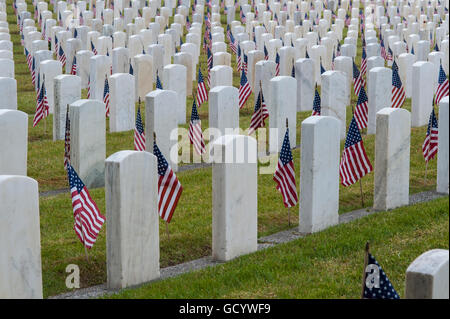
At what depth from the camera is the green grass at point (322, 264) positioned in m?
7.08

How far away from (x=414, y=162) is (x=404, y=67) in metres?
6.14

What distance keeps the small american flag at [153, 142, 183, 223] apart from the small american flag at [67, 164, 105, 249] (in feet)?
2.11

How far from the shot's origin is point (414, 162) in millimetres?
12164

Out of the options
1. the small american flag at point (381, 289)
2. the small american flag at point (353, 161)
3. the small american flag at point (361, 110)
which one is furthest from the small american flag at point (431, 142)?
the small american flag at point (381, 289)

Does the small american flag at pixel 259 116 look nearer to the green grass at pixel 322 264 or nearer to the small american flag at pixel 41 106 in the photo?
the small american flag at pixel 41 106

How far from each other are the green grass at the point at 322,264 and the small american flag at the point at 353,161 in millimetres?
966

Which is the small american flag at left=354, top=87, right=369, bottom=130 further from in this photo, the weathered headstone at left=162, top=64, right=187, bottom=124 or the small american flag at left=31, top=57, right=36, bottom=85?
the small american flag at left=31, top=57, right=36, bottom=85

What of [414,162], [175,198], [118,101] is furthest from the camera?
[118,101]

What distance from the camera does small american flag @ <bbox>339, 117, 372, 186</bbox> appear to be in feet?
32.9

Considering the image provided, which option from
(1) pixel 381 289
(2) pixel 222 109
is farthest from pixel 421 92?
(1) pixel 381 289

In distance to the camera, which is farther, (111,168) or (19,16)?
(19,16)

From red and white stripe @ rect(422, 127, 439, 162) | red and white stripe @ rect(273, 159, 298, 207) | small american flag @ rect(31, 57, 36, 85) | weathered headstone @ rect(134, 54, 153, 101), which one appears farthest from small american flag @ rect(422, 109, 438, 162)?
small american flag @ rect(31, 57, 36, 85)

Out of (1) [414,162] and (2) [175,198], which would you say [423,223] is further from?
(1) [414,162]
